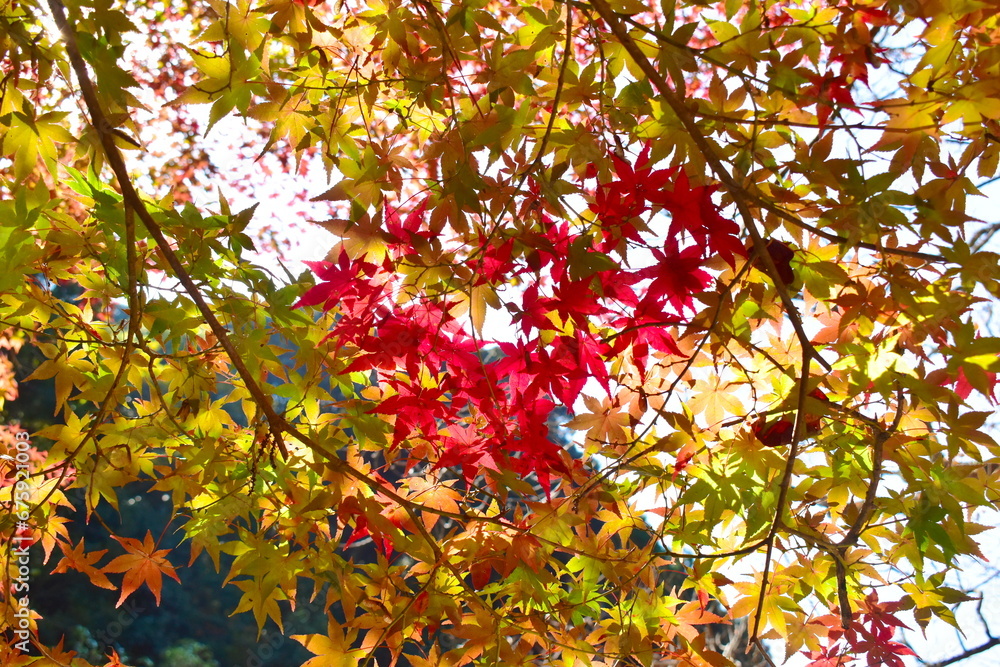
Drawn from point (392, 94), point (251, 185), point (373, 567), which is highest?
point (251, 185)

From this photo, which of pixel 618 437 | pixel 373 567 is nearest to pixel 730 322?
pixel 618 437

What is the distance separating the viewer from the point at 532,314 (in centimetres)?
111

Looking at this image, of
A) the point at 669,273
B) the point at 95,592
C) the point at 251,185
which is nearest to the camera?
the point at 669,273

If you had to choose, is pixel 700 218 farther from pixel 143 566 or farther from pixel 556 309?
pixel 143 566

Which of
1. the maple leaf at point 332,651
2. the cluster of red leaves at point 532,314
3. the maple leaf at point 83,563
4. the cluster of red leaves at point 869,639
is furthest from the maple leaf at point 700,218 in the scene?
the maple leaf at point 83,563

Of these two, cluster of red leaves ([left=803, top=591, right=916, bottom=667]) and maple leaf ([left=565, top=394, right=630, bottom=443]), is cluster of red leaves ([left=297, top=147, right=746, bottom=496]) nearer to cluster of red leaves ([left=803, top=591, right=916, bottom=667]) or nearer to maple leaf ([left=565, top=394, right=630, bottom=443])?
maple leaf ([left=565, top=394, right=630, bottom=443])

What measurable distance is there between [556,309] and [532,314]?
0.04 metres

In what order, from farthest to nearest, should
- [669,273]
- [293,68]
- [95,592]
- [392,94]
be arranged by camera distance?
[95,592] → [392,94] → [293,68] → [669,273]

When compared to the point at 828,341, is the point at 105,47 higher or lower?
lower

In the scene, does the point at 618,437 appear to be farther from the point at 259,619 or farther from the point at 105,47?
the point at 105,47

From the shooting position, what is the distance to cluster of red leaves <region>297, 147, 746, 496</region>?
3.45 feet

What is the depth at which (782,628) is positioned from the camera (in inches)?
52.1

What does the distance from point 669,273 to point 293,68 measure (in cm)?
70

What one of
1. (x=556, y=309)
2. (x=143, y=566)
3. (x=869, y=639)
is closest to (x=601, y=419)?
(x=556, y=309)
